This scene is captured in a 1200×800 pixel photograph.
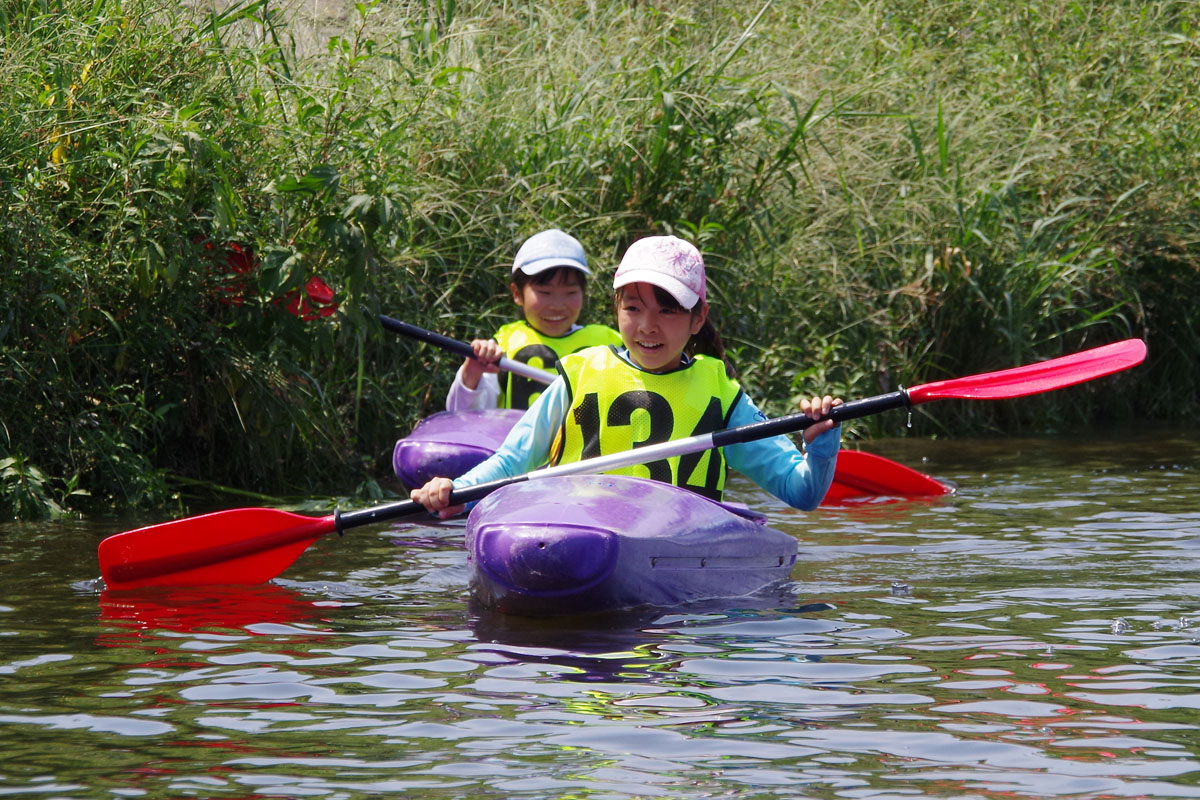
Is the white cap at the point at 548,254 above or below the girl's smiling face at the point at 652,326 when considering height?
above

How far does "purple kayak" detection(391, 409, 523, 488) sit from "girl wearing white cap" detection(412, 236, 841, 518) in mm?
1267

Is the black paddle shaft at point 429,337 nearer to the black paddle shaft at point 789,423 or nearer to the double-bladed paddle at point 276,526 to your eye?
the double-bladed paddle at point 276,526

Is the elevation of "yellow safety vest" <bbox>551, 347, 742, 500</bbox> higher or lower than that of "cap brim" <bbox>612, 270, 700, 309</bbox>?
lower

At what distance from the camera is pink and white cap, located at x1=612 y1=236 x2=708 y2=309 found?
435 cm

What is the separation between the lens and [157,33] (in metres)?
5.94

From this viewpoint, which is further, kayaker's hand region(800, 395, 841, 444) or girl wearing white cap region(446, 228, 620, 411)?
girl wearing white cap region(446, 228, 620, 411)

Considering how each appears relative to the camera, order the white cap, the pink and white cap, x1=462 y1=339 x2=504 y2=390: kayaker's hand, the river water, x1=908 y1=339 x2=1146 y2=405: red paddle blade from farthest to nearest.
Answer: the white cap, x1=462 y1=339 x2=504 y2=390: kayaker's hand, x1=908 y1=339 x2=1146 y2=405: red paddle blade, the pink and white cap, the river water

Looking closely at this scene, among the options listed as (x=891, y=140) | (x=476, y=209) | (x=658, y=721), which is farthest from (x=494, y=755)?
(x=891, y=140)

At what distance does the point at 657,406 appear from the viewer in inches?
178

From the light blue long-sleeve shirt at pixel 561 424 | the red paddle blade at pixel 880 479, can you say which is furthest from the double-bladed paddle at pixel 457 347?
the light blue long-sleeve shirt at pixel 561 424

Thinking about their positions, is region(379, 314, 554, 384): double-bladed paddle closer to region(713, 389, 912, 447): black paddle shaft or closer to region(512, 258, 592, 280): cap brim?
region(512, 258, 592, 280): cap brim

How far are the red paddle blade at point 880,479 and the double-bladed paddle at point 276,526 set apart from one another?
5.55 feet

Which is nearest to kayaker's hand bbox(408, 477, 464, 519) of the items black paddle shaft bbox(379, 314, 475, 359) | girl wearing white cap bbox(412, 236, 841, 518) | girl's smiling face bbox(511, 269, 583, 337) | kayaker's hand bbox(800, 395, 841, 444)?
girl wearing white cap bbox(412, 236, 841, 518)

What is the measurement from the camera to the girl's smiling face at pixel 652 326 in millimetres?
4438
